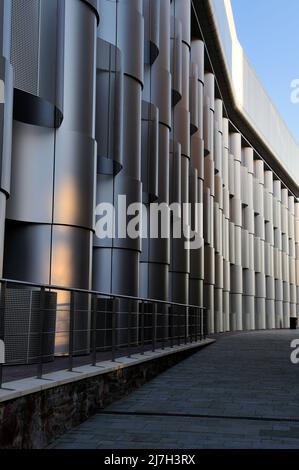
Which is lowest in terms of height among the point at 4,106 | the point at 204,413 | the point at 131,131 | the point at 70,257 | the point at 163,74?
the point at 204,413

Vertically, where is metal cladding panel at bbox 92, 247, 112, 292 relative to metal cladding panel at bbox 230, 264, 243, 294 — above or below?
below

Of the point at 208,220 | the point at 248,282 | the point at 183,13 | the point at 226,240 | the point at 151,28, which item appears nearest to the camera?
the point at 151,28

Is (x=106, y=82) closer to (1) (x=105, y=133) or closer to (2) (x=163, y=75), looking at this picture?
(1) (x=105, y=133)

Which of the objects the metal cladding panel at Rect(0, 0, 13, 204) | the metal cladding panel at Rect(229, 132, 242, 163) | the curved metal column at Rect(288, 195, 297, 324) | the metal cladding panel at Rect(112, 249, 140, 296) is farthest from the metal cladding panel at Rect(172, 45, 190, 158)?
→ the curved metal column at Rect(288, 195, 297, 324)

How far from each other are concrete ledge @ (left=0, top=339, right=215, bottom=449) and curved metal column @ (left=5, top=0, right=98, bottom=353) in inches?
103

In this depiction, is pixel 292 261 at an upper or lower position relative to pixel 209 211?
upper

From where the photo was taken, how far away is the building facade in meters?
11.2

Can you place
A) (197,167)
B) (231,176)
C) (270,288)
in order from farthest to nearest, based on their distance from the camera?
(270,288) < (231,176) < (197,167)

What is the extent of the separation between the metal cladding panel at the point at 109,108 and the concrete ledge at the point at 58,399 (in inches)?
231

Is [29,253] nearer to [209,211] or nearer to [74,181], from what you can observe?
[74,181]

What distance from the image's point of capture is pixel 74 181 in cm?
1182

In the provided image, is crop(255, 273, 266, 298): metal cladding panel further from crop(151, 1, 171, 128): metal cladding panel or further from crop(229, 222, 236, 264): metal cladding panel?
crop(151, 1, 171, 128): metal cladding panel

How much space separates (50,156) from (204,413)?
572 centimetres

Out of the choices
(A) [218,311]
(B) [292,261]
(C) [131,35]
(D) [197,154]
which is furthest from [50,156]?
(B) [292,261]
